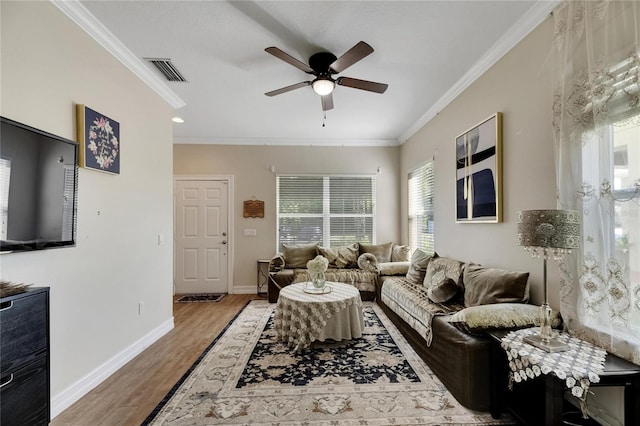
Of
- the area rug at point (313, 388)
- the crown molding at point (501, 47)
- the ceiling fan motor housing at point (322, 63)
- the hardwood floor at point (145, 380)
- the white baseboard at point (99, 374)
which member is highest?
the crown molding at point (501, 47)

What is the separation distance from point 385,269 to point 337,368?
2012 mm

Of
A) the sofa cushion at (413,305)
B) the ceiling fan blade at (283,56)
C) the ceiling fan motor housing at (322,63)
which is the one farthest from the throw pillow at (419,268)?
the ceiling fan blade at (283,56)

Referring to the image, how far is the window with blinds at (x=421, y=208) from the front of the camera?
14.0 ft

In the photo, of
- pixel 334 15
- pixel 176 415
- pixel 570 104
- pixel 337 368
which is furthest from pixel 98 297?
pixel 570 104

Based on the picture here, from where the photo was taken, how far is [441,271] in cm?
317

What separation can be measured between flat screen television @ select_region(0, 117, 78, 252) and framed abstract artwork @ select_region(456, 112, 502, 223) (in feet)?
11.1

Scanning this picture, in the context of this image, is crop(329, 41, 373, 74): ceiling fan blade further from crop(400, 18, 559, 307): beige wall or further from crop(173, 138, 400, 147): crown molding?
crop(173, 138, 400, 147): crown molding

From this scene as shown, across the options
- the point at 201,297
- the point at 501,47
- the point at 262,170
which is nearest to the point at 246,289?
the point at 201,297

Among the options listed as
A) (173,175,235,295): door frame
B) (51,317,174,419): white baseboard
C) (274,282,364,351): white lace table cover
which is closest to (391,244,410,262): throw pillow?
(274,282,364,351): white lace table cover

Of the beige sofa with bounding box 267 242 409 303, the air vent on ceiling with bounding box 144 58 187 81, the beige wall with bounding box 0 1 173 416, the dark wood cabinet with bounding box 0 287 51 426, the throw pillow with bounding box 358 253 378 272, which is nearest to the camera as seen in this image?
the dark wood cabinet with bounding box 0 287 51 426

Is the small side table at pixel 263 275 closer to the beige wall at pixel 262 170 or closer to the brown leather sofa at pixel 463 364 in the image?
the beige wall at pixel 262 170

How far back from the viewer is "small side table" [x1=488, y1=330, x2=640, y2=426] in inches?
54.0

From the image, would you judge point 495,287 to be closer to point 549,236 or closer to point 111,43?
point 549,236

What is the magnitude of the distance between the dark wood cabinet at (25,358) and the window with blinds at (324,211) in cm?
394
